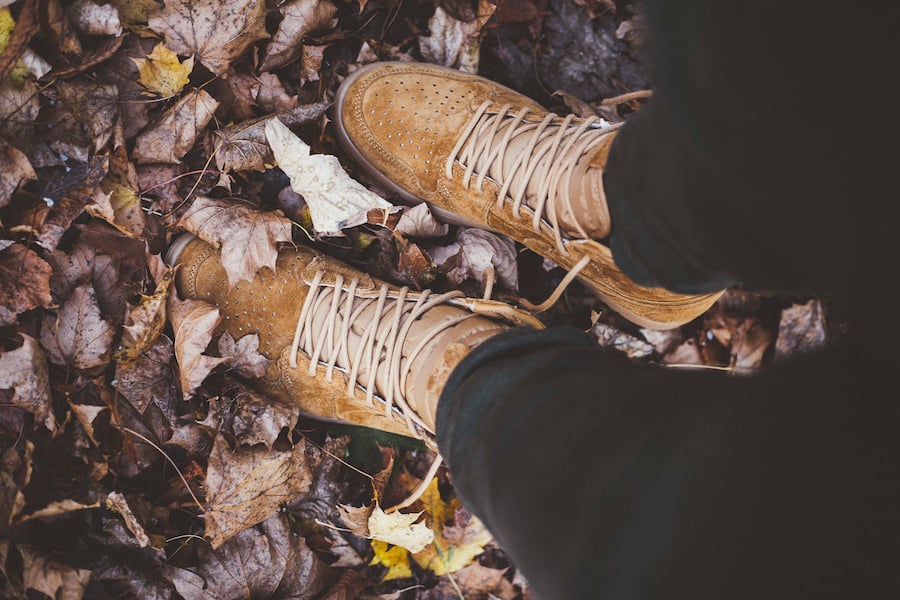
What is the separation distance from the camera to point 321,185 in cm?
153

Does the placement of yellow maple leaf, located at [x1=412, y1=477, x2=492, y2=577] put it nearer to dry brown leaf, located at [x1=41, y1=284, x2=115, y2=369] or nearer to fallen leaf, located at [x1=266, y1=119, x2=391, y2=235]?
fallen leaf, located at [x1=266, y1=119, x2=391, y2=235]

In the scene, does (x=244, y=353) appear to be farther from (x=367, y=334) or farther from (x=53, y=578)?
(x=53, y=578)

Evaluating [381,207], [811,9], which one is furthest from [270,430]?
[811,9]

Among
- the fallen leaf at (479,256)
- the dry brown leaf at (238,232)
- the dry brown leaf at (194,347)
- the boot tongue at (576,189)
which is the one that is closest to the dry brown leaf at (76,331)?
the dry brown leaf at (194,347)

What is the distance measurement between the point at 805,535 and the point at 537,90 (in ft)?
4.92

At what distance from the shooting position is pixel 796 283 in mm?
864

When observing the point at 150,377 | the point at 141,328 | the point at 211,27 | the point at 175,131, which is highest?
the point at 211,27

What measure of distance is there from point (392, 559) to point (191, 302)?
89 cm

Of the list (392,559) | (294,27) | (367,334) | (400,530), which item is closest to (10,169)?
(294,27)

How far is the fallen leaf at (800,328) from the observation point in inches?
71.5

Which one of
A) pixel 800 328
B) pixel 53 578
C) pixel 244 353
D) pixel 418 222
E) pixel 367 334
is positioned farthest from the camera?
pixel 800 328

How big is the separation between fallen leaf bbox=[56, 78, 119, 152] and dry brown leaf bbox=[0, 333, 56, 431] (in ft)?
1.64

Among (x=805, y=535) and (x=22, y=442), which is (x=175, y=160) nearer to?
(x=22, y=442)

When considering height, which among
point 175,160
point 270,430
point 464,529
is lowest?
point 464,529
